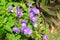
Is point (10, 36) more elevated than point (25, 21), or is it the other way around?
point (25, 21)

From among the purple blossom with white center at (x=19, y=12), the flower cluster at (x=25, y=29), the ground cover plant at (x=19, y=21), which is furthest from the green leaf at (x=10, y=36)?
the purple blossom with white center at (x=19, y=12)

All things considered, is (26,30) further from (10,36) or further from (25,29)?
(10,36)


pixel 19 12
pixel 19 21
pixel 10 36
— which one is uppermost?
pixel 19 12

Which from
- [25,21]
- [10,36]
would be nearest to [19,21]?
[25,21]

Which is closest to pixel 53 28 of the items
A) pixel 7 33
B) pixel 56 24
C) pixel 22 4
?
pixel 56 24

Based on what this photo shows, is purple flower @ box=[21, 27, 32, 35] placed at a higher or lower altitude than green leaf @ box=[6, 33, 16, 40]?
higher

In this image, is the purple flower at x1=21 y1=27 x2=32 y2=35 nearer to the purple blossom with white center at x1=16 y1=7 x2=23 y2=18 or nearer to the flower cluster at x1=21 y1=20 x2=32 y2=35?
the flower cluster at x1=21 y1=20 x2=32 y2=35

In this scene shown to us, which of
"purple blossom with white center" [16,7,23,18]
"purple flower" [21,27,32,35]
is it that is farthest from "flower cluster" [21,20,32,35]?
"purple blossom with white center" [16,7,23,18]

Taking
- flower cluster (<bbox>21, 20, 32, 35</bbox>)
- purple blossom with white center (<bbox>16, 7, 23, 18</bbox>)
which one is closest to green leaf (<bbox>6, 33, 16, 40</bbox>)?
flower cluster (<bbox>21, 20, 32, 35</bbox>)

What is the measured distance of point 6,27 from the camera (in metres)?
3.21

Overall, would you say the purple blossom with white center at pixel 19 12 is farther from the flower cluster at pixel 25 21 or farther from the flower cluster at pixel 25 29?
the flower cluster at pixel 25 29

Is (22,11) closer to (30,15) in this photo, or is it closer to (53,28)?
(30,15)

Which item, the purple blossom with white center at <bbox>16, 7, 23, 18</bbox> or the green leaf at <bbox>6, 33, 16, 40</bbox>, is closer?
the green leaf at <bbox>6, 33, 16, 40</bbox>

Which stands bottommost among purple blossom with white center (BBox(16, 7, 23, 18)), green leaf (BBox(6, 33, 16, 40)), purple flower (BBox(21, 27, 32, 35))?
green leaf (BBox(6, 33, 16, 40))
